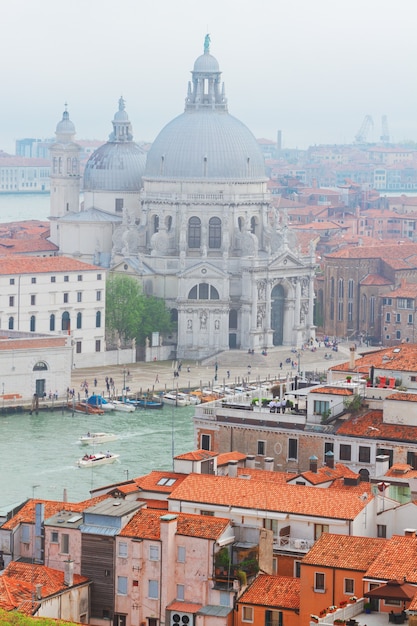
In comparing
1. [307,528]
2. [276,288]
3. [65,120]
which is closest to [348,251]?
[276,288]

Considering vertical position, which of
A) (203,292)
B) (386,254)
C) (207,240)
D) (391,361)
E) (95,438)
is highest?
(207,240)

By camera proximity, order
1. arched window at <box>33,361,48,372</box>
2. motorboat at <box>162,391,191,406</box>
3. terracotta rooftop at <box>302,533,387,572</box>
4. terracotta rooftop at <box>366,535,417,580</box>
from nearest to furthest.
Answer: terracotta rooftop at <box>366,535,417,580</box> → terracotta rooftop at <box>302,533,387,572</box> → motorboat at <box>162,391,191,406</box> → arched window at <box>33,361,48,372</box>

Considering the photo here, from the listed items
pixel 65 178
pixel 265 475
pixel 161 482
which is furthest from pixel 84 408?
pixel 161 482

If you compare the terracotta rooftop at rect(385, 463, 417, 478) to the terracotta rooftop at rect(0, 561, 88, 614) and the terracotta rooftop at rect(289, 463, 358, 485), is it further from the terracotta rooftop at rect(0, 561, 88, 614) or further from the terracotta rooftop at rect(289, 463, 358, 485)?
the terracotta rooftop at rect(0, 561, 88, 614)

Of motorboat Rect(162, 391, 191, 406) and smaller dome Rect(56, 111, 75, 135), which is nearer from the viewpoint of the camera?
motorboat Rect(162, 391, 191, 406)

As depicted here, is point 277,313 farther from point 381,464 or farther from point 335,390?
point 381,464

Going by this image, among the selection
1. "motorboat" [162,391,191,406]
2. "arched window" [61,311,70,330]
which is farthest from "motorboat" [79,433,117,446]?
"arched window" [61,311,70,330]

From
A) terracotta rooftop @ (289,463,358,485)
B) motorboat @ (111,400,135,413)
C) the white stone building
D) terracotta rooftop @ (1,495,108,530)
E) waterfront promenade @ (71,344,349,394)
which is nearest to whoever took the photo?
terracotta rooftop @ (1,495,108,530)
